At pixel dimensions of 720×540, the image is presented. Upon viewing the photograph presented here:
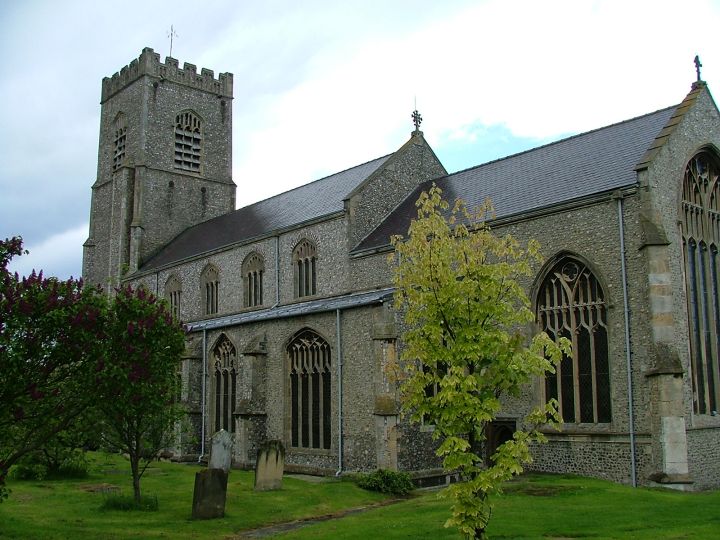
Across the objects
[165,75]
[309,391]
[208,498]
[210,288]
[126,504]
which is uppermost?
[165,75]

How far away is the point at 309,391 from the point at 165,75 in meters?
29.8

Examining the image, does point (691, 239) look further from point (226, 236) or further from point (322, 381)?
point (226, 236)

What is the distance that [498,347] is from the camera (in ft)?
37.9

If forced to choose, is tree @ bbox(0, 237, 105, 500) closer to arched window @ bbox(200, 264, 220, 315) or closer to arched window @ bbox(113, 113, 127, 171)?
arched window @ bbox(200, 264, 220, 315)

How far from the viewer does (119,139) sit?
164 ft

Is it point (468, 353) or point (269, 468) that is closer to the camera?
point (468, 353)

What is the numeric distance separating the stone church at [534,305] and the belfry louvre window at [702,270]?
0.07 m

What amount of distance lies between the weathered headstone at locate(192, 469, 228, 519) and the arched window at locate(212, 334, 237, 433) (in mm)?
12698

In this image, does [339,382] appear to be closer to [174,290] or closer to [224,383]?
[224,383]

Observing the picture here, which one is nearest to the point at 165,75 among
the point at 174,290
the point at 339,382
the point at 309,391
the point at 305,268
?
the point at 174,290

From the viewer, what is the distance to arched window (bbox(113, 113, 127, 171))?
162 ft

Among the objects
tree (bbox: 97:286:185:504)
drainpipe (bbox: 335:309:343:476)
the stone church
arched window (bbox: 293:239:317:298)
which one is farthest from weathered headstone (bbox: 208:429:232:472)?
arched window (bbox: 293:239:317:298)

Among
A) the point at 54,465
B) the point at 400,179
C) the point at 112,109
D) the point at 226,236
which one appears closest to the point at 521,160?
the point at 400,179

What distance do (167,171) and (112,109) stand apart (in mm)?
7736
